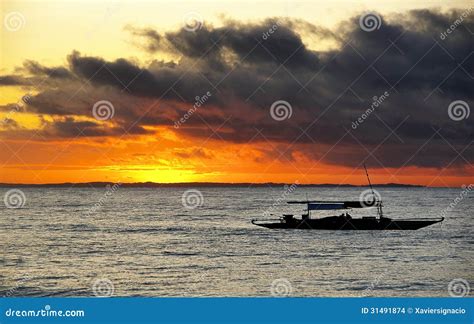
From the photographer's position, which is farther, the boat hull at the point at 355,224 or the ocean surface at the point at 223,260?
the boat hull at the point at 355,224

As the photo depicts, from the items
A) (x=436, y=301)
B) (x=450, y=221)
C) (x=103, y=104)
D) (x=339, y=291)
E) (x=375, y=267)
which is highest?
(x=103, y=104)

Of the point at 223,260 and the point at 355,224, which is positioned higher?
the point at 355,224

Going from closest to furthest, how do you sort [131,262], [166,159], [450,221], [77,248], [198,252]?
[131,262], [198,252], [77,248], [166,159], [450,221]

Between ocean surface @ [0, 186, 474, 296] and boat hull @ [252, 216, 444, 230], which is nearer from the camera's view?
ocean surface @ [0, 186, 474, 296]

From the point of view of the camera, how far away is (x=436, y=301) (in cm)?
2059

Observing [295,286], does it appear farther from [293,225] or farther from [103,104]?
[103,104]

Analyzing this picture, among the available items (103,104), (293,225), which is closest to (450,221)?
(293,225)

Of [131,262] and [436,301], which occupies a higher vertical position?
[131,262]

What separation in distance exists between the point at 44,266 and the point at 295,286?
23.2 metres

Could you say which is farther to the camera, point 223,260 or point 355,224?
point 355,224

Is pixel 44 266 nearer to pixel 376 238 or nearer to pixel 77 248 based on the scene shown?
pixel 77 248

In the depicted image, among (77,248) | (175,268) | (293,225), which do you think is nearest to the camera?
(175,268)

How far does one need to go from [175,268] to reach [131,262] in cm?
551

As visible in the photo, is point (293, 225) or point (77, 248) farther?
point (293, 225)
